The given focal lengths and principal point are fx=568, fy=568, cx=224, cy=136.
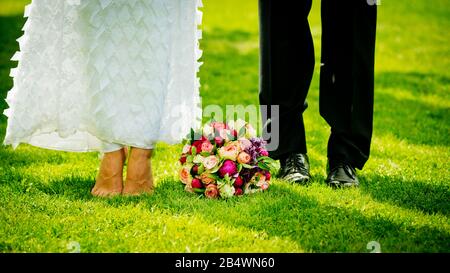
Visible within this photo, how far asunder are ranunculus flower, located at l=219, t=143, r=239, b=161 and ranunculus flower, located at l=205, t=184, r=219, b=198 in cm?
16

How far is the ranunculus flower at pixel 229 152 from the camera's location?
115 inches

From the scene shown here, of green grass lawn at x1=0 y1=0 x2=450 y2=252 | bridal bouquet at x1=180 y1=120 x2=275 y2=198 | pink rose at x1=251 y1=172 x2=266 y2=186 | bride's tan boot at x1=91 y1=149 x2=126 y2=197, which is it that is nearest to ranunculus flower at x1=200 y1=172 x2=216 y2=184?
bridal bouquet at x1=180 y1=120 x2=275 y2=198

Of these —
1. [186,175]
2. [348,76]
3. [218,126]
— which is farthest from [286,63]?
[186,175]

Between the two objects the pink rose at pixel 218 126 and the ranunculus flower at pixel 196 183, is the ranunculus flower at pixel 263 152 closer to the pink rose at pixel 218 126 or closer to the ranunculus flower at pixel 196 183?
the pink rose at pixel 218 126

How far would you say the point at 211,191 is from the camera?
2908mm

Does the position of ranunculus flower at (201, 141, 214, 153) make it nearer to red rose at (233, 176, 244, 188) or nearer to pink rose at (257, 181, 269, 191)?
red rose at (233, 176, 244, 188)

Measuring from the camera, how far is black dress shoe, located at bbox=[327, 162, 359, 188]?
3.12 meters

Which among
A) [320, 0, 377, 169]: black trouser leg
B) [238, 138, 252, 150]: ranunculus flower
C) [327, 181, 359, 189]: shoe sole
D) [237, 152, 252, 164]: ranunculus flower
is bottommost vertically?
[327, 181, 359, 189]: shoe sole

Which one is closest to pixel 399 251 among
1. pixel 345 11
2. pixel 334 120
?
pixel 334 120

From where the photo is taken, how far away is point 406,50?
8094 millimetres

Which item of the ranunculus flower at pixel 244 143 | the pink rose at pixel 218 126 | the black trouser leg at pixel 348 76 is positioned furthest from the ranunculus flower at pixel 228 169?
the black trouser leg at pixel 348 76

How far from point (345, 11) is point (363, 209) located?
106 centimetres
